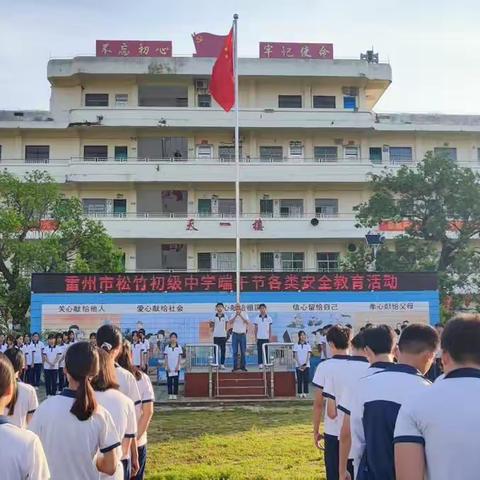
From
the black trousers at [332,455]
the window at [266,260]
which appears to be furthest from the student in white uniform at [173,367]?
the window at [266,260]

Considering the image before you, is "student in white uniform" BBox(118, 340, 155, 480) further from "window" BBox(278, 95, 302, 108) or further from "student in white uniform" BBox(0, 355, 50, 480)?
"window" BBox(278, 95, 302, 108)

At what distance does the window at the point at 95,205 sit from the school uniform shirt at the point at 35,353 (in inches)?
512

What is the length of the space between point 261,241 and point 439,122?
9.86m

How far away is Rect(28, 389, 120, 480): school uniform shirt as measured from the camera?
324 centimetres

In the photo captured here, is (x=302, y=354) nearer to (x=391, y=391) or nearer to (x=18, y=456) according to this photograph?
(x=391, y=391)

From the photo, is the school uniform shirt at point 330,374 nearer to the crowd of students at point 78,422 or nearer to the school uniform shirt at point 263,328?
the crowd of students at point 78,422

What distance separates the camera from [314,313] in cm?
1741

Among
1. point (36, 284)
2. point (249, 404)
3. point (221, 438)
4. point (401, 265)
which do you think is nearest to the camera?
point (221, 438)

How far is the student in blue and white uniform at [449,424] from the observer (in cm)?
238

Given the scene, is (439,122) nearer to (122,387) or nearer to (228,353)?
(228,353)

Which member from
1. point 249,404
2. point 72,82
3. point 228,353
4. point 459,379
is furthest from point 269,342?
point 72,82

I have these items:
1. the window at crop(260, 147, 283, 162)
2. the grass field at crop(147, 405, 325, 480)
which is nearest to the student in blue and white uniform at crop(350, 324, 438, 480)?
the grass field at crop(147, 405, 325, 480)

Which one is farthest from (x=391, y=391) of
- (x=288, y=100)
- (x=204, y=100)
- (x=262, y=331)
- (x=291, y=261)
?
(x=288, y=100)

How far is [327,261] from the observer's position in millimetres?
28656
